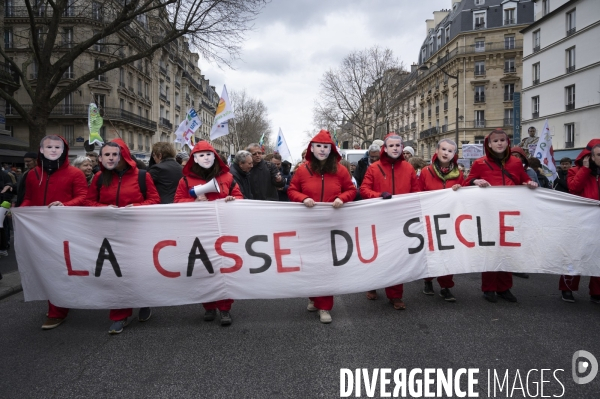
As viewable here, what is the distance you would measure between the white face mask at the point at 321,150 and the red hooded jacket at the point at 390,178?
0.65 m

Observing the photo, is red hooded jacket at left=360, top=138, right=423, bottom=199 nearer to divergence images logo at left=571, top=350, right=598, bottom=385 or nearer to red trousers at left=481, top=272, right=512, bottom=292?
red trousers at left=481, top=272, right=512, bottom=292

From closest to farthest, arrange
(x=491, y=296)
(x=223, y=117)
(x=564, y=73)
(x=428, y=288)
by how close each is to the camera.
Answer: (x=491, y=296), (x=428, y=288), (x=223, y=117), (x=564, y=73)

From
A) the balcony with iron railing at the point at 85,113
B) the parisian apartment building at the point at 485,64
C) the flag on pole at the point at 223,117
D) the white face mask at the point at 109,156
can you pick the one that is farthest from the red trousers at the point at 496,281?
the parisian apartment building at the point at 485,64

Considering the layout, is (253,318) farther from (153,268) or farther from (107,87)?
(107,87)

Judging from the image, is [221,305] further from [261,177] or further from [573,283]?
[573,283]

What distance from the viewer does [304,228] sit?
14.6ft

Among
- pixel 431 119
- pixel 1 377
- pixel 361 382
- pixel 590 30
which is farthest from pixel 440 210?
pixel 431 119

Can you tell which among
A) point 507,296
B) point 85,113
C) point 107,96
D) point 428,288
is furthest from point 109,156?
point 107,96

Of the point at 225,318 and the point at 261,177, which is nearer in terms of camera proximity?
the point at 225,318

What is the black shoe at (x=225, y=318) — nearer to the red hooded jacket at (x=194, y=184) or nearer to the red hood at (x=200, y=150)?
the red hooded jacket at (x=194, y=184)

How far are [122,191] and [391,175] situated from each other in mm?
3092

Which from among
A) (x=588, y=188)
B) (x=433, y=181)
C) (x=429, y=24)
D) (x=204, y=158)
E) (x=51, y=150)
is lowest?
(x=588, y=188)

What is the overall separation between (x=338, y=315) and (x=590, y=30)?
3208 centimetres

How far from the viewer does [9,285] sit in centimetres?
589
